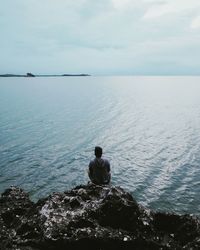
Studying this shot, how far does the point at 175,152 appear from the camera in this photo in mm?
38094

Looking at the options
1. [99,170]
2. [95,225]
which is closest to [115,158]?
[99,170]

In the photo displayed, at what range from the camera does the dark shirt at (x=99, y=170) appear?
1738 cm

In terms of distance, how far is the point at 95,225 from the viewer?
39.4 feet

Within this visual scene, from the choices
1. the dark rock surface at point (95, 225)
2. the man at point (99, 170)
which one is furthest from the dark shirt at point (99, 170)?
the dark rock surface at point (95, 225)

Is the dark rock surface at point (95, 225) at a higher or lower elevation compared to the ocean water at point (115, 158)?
higher

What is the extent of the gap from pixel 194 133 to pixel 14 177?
3038 centimetres

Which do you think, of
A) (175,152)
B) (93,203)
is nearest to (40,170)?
(175,152)

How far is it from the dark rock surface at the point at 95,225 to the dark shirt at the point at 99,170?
142 inches

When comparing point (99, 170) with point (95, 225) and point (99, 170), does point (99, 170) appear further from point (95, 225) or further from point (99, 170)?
point (95, 225)

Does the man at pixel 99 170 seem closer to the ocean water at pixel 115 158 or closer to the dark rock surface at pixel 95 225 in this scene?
the dark rock surface at pixel 95 225

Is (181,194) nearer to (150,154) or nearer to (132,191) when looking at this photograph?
(132,191)

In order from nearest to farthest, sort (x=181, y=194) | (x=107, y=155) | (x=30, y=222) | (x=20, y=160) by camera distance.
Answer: (x=30, y=222), (x=181, y=194), (x=20, y=160), (x=107, y=155)

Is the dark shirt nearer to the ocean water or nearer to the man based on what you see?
the man

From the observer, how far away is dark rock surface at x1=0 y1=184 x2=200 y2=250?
11445 millimetres
